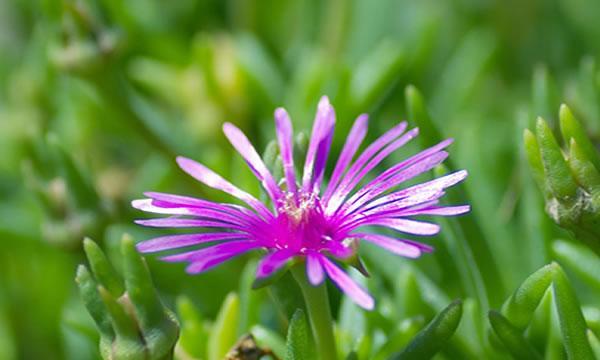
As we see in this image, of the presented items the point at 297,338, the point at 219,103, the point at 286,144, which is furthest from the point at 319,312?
the point at 219,103

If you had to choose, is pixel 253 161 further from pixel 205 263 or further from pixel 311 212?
pixel 205 263

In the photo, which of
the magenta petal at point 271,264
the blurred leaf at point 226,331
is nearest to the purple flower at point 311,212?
the magenta petal at point 271,264

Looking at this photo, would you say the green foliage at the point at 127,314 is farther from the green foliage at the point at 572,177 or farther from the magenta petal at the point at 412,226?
the green foliage at the point at 572,177

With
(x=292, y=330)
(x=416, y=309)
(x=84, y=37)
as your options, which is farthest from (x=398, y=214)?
(x=84, y=37)

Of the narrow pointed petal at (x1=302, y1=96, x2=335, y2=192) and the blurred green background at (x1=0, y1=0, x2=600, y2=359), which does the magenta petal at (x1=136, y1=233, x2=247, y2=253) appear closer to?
the narrow pointed petal at (x1=302, y1=96, x2=335, y2=192)

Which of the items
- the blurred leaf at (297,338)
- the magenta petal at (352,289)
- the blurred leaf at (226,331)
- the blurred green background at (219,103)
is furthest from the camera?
the blurred green background at (219,103)

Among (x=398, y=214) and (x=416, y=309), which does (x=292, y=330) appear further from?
(x=416, y=309)
